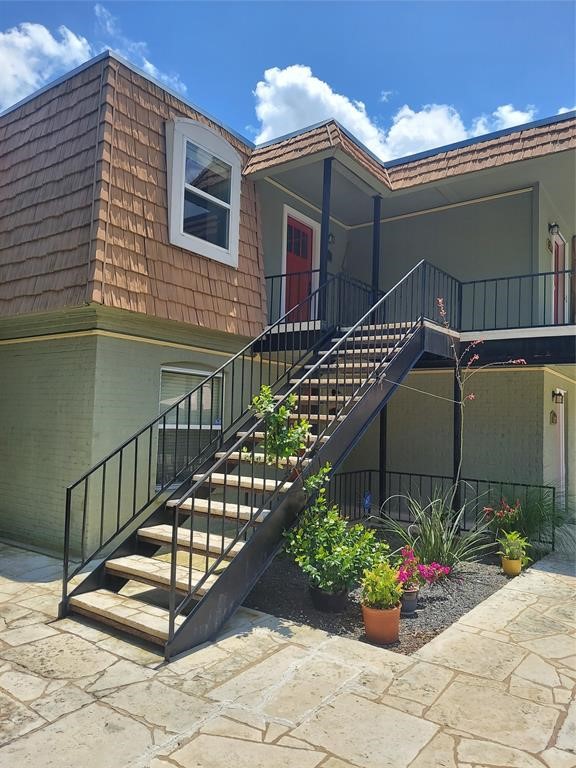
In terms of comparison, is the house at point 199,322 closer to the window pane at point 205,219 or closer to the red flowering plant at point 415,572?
the window pane at point 205,219

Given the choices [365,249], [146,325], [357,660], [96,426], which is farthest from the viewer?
[365,249]

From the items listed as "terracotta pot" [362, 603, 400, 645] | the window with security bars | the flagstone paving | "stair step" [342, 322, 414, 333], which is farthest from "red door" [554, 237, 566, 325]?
"terracotta pot" [362, 603, 400, 645]

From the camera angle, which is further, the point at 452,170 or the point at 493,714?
the point at 452,170

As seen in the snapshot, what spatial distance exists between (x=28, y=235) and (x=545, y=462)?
8.09m

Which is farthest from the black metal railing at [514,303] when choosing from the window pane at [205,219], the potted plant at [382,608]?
the potted plant at [382,608]

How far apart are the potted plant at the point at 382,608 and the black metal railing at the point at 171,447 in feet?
6.33

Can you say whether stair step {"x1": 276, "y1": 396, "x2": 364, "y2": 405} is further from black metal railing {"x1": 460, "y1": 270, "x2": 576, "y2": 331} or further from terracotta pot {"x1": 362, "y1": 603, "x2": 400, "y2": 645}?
black metal railing {"x1": 460, "y1": 270, "x2": 576, "y2": 331}

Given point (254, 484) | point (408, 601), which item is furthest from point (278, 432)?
point (408, 601)

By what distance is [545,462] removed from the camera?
27.8ft

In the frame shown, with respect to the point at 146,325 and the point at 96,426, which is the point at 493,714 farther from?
the point at 146,325

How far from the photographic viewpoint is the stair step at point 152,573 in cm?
391

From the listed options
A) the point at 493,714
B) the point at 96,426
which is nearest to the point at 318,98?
the point at 96,426

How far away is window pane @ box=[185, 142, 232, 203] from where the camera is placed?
21.6 feet

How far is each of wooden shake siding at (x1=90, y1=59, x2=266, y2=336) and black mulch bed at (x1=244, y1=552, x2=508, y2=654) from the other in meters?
3.06
